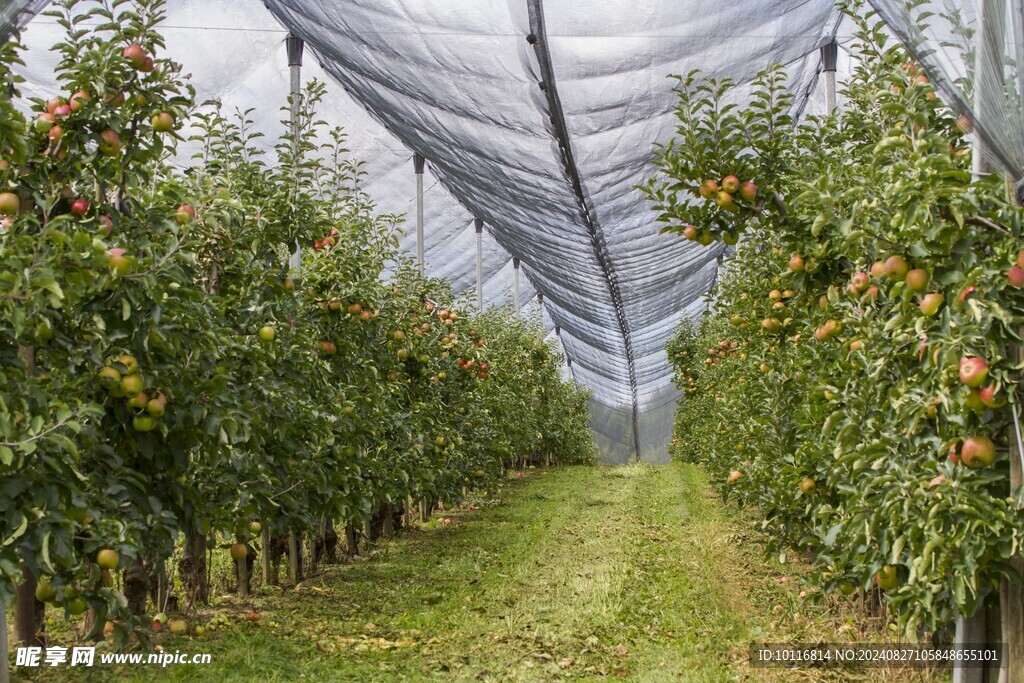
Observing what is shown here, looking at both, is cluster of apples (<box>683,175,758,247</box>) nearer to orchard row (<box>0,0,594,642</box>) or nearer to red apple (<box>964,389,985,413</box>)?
red apple (<box>964,389,985,413</box>)

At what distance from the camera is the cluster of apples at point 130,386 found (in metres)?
2.87

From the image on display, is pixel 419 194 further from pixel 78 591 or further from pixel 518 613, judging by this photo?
pixel 78 591

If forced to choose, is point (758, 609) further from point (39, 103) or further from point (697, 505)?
point (697, 505)

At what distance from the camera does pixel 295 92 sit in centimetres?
542

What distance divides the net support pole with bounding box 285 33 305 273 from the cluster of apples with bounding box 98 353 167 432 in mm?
1879

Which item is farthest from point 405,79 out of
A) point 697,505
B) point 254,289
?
point 697,505

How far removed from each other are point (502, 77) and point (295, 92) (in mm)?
1967

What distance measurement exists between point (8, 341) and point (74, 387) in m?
0.26

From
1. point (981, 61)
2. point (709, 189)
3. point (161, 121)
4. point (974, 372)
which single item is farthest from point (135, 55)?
point (974, 372)

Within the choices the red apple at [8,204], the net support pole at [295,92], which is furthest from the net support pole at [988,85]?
the net support pole at [295,92]

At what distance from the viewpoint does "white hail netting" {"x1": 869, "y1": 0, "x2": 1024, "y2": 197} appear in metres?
2.45

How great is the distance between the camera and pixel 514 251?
13359mm

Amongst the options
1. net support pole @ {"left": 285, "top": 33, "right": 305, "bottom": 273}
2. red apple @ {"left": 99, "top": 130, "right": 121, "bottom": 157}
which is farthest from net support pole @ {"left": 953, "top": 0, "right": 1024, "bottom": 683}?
net support pole @ {"left": 285, "top": 33, "right": 305, "bottom": 273}

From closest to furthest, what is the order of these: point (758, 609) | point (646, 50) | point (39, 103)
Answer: point (39, 103), point (758, 609), point (646, 50)
